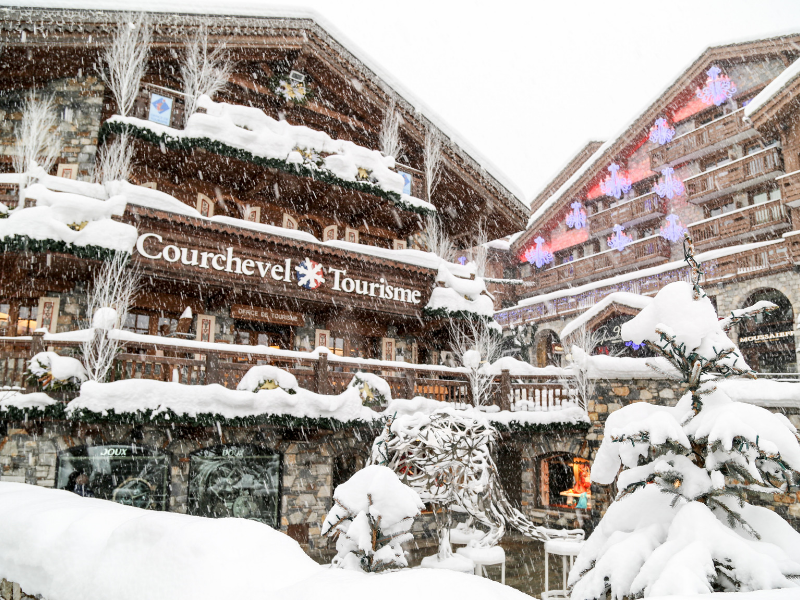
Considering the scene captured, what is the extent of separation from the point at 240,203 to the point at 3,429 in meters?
8.10

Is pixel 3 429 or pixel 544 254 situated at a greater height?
pixel 544 254

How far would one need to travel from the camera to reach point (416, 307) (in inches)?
649

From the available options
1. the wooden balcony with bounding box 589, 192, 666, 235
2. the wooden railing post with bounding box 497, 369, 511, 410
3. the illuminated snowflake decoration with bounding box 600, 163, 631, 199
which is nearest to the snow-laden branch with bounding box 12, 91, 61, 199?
the wooden railing post with bounding box 497, 369, 511, 410

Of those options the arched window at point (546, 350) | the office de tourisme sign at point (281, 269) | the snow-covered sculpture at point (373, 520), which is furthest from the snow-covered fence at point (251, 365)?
the arched window at point (546, 350)

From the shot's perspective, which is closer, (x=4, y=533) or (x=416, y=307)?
(x=4, y=533)

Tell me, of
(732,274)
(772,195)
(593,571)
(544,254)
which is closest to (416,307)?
(593,571)

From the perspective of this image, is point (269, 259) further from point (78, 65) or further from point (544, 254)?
point (544, 254)

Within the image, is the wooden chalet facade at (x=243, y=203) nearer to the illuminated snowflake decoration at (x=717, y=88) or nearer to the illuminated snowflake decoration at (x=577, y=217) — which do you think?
the illuminated snowflake decoration at (x=717, y=88)

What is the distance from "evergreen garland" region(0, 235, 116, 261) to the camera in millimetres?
11188

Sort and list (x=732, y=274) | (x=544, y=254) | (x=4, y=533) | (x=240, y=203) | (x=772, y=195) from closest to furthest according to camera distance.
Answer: (x=4, y=533) → (x=240, y=203) → (x=732, y=274) → (x=772, y=195) → (x=544, y=254)

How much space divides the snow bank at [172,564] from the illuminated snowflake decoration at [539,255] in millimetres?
32717

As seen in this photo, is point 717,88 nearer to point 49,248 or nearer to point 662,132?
point 662,132

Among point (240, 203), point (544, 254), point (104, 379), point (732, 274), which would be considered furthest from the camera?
point (544, 254)

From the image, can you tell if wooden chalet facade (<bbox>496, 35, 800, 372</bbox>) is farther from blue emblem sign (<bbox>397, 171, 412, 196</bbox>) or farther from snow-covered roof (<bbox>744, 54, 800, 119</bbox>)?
blue emblem sign (<bbox>397, 171, 412, 196</bbox>)
